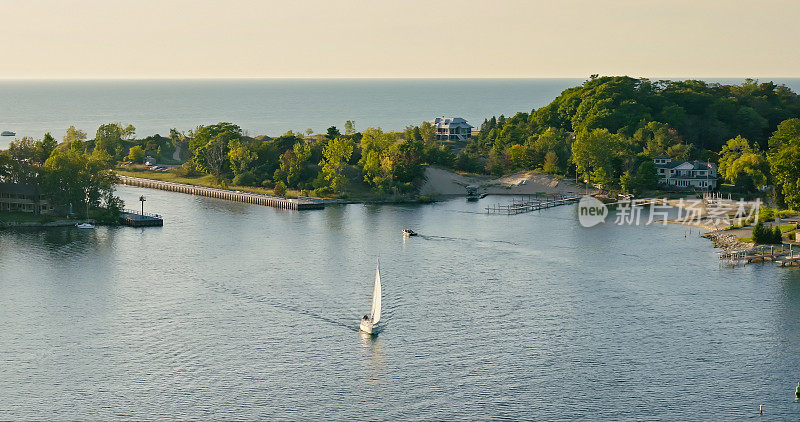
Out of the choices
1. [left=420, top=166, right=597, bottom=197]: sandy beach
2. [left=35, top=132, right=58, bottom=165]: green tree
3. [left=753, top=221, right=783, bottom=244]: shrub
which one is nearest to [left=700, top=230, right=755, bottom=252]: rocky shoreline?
[left=753, top=221, right=783, bottom=244]: shrub

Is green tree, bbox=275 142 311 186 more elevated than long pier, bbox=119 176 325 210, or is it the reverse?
green tree, bbox=275 142 311 186

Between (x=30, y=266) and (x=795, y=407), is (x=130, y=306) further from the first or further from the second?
(x=795, y=407)

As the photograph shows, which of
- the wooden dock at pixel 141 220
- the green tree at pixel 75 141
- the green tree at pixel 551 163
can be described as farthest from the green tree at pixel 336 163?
the green tree at pixel 75 141

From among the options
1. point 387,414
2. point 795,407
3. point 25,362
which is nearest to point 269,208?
point 25,362

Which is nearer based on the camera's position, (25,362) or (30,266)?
(25,362)

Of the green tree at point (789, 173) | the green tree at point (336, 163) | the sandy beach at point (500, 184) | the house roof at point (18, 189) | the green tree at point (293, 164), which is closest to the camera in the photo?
the green tree at point (789, 173)

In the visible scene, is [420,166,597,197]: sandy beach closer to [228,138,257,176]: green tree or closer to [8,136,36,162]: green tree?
[228,138,257,176]: green tree

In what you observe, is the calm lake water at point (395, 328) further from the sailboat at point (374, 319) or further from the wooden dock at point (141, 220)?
the wooden dock at point (141, 220)
